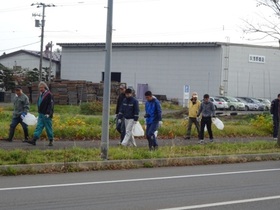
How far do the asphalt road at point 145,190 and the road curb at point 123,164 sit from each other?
1.15 feet

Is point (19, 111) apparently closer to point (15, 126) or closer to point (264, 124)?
point (15, 126)

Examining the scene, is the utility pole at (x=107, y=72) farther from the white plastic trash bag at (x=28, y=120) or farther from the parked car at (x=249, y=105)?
the parked car at (x=249, y=105)

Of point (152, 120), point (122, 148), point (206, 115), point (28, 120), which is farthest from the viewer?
point (206, 115)

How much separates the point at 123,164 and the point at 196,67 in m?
53.9

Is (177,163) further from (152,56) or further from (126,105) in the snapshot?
(152,56)

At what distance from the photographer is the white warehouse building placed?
64.8m

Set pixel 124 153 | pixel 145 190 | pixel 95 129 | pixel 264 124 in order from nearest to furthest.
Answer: pixel 145 190 → pixel 124 153 → pixel 95 129 → pixel 264 124

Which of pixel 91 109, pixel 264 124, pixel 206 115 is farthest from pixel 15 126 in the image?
pixel 91 109

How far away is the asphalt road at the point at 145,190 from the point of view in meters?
8.67

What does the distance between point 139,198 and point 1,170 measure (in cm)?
354

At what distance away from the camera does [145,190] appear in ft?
33.0

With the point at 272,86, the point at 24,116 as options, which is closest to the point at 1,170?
the point at 24,116

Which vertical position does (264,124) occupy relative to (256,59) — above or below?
below

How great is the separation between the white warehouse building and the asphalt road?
52031 millimetres
